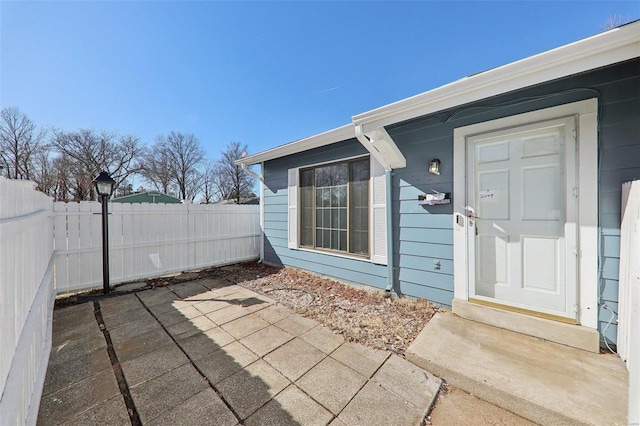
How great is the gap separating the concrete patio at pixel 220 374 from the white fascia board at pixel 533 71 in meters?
2.47

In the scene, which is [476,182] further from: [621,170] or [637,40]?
[637,40]

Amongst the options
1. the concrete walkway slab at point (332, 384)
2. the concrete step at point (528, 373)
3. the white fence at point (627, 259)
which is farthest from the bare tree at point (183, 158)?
the white fence at point (627, 259)

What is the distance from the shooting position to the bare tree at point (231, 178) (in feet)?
74.4

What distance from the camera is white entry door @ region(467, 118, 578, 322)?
227cm

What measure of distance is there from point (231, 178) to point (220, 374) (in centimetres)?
2311

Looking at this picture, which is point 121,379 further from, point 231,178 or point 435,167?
point 231,178

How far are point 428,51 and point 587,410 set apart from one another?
17.6 ft

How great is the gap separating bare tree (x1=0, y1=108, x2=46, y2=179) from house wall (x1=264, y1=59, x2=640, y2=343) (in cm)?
2221

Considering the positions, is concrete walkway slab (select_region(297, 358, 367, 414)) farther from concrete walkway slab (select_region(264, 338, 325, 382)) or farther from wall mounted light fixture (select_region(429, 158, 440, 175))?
wall mounted light fixture (select_region(429, 158, 440, 175))

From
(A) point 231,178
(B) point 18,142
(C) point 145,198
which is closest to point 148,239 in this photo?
(C) point 145,198

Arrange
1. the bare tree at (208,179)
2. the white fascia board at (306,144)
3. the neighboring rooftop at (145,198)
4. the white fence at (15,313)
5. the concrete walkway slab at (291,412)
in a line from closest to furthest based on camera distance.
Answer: the white fence at (15,313) → the concrete walkway slab at (291,412) → the white fascia board at (306,144) → the neighboring rooftop at (145,198) → the bare tree at (208,179)

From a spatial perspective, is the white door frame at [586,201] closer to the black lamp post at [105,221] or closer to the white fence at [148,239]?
the white fence at [148,239]

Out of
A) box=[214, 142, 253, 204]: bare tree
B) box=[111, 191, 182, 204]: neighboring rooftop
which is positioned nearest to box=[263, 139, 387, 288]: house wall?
box=[111, 191, 182, 204]: neighboring rooftop

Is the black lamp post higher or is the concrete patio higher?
the black lamp post
